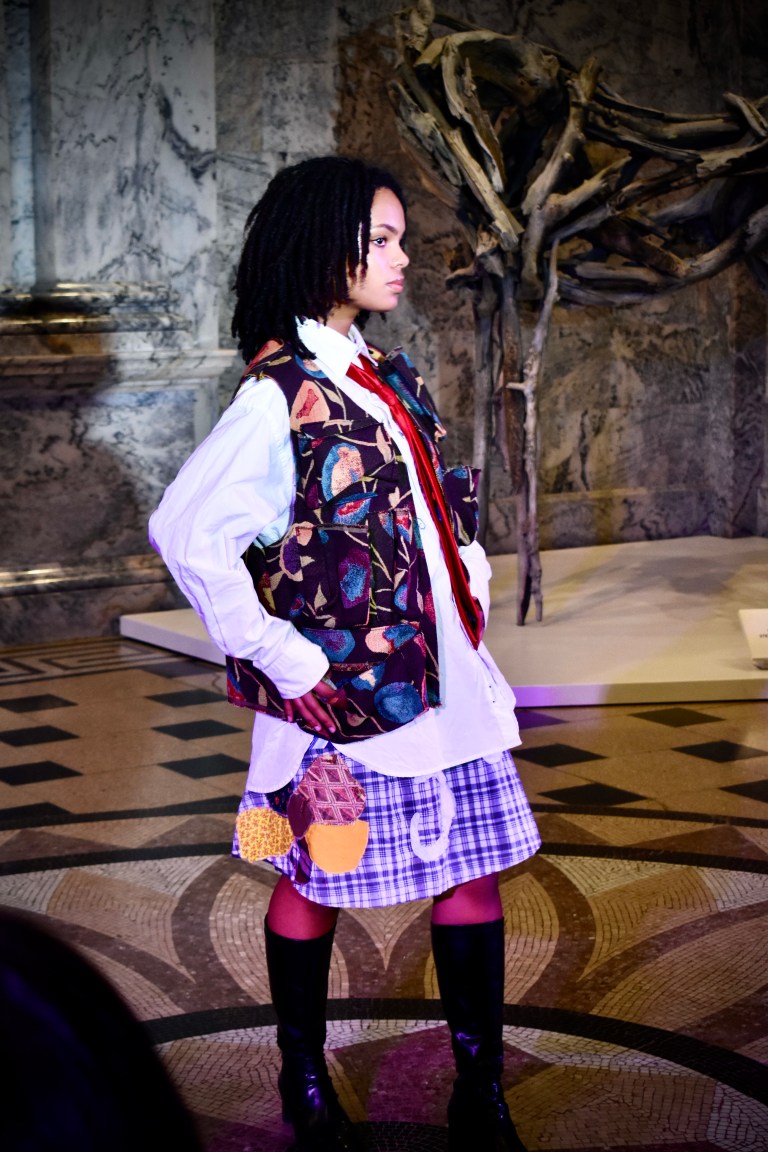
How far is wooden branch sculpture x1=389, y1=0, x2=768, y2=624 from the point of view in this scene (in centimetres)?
620

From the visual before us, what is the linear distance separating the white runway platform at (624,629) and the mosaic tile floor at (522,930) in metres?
0.20

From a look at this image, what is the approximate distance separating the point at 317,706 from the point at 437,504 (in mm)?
377

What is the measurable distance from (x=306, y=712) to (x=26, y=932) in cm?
161

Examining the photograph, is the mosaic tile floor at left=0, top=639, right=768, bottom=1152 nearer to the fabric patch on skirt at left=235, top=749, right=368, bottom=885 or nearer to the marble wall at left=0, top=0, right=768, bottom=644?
the fabric patch on skirt at left=235, top=749, right=368, bottom=885

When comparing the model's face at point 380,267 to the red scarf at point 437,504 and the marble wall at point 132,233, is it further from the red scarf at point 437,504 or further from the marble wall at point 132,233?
Result: the marble wall at point 132,233

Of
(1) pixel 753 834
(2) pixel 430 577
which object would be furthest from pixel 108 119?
(2) pixel 430 577

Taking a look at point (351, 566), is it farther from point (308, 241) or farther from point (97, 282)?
point (97, 282)

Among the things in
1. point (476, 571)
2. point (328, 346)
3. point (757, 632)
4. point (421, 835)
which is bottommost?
point (757, 632)

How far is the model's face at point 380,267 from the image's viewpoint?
8.07 ft

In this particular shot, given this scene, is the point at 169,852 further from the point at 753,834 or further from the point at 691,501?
the point at 691,501

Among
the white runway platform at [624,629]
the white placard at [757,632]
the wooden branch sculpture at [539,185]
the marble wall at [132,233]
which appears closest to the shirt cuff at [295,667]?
the white runway platform at [624,629]

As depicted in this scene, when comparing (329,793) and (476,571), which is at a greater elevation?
(476,571)

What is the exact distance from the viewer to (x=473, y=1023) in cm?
241

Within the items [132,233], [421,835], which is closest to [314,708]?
[421,835]
